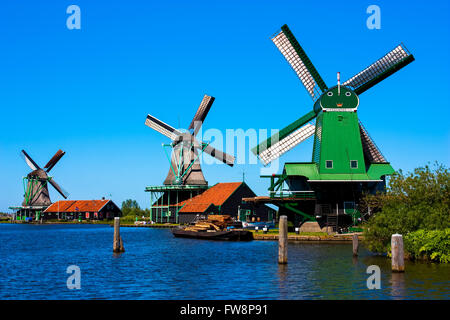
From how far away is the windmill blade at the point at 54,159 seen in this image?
124 m

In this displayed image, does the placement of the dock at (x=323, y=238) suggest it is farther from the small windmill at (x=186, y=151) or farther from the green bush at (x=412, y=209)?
the small windmill at (x=186, y=151)

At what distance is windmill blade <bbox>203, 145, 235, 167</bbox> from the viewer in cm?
8906

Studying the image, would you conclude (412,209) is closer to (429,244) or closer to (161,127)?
(429,244)

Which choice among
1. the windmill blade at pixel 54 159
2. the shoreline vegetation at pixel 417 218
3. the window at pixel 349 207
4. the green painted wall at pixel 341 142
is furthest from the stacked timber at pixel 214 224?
the windmill blade at pixel 54 159

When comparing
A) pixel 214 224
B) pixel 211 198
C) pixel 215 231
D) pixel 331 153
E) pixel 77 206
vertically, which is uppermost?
pixel 331 153

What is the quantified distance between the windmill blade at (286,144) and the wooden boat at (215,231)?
8.20 meters

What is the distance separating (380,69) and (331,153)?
36.5ft

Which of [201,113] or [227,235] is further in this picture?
[201,113]

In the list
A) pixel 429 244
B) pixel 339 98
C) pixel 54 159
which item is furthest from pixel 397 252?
pixel 54 159

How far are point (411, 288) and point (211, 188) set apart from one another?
69.7 m

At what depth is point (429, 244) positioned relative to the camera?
29.9 m

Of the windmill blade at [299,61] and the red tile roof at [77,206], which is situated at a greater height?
the windmill blade at [299,61]

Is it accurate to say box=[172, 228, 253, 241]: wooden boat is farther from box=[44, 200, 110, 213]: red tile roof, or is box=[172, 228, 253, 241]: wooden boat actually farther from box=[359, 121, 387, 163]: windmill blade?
box=[44, 200, 110, 213]: red tile roof

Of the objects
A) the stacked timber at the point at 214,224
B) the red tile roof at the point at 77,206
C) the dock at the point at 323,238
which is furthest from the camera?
the red tile roof at the point at 77,206
